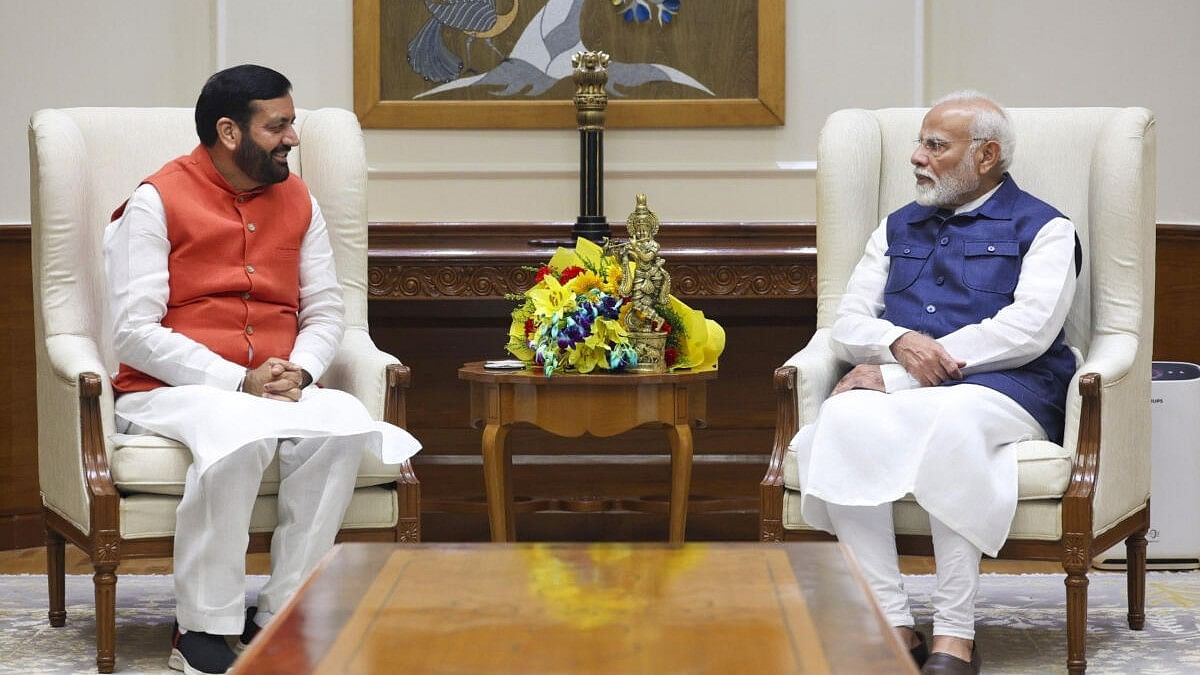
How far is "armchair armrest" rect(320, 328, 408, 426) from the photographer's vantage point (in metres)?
4.09

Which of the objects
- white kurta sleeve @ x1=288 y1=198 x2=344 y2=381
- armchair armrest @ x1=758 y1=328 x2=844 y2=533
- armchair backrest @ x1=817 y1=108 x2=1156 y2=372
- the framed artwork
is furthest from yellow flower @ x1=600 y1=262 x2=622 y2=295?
the framed artwork

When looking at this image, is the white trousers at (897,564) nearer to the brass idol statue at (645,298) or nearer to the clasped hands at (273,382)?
the brass idol statue at (645,298)

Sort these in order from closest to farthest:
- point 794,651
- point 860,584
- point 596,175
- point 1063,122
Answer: point 794,651
point 860,584
point 1063,122
point 596,175

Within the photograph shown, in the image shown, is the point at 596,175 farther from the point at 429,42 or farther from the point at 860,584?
the point at 860,584

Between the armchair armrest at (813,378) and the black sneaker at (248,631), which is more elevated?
the armchair armrest at (813,378)

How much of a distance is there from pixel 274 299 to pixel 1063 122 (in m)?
2.21

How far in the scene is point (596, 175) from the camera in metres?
5.28

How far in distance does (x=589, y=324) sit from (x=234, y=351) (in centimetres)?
91

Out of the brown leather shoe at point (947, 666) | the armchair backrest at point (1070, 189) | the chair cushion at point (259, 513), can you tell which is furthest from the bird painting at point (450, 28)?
the brown leather shoe at point (947, 666)

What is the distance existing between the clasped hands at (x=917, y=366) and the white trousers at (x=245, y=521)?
1259 millimetres

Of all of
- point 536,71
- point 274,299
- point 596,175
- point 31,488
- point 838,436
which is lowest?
point 31,488

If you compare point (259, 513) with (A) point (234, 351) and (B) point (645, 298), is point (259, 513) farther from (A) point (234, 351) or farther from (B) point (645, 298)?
(B) point (645, 298)

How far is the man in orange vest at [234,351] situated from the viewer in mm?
3666

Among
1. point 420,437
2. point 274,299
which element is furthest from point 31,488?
point 274,299
